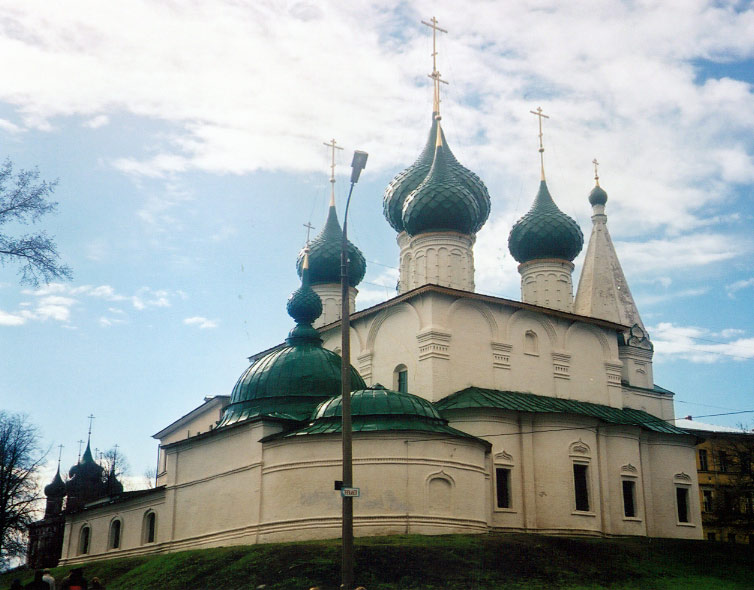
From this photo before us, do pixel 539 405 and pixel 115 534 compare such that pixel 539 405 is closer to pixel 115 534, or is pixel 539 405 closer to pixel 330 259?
pixel 330 259

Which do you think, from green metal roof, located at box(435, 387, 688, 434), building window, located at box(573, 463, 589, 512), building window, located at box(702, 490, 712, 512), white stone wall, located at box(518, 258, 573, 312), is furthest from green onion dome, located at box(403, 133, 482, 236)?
building window, located at box(702, 490, 712, 512)

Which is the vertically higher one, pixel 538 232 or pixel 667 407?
pixel 538 232

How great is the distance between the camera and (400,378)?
28047 millimetres

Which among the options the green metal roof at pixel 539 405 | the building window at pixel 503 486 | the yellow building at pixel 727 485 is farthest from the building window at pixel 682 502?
the building window at pixel 503 486

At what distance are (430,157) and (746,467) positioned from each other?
15714mm

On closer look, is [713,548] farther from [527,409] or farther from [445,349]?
[445,349]

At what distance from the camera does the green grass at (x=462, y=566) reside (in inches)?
723

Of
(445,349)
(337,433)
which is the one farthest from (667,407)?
(337,433)

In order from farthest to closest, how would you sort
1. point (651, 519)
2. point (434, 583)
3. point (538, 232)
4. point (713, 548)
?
point (538, 232)
point (651, 519)
point (713, 548)
point (434, 583)

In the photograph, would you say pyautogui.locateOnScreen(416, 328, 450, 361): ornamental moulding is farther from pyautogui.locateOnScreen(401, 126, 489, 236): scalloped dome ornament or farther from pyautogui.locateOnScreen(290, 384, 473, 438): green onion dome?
pyautogui.locateOnScreen(401, 126, 489, 236): scalloped dome ornament

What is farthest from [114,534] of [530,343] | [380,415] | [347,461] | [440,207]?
[347,461]

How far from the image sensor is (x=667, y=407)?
3347 centimetres

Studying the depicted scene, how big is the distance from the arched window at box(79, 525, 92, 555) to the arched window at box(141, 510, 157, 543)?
416 cm

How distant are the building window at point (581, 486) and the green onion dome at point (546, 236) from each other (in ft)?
28.0
